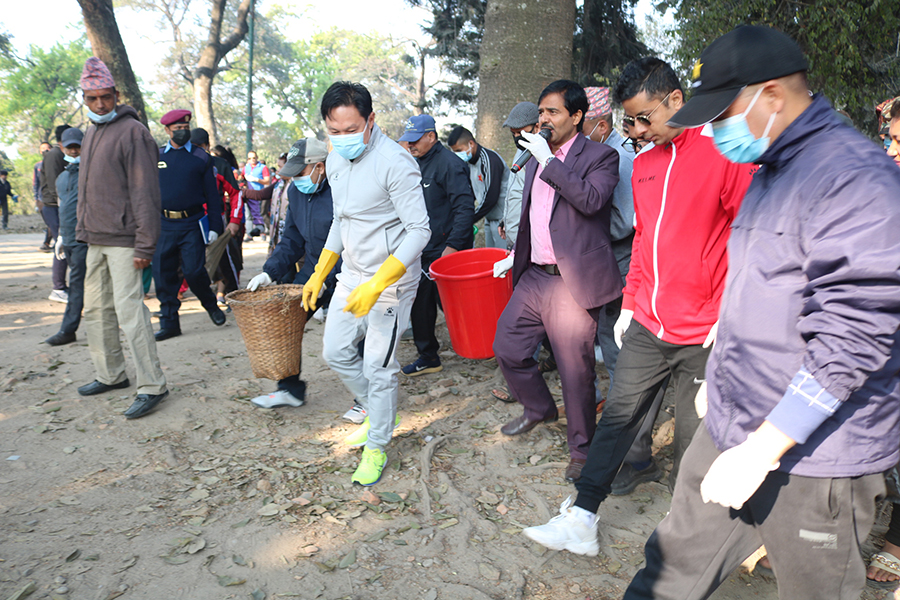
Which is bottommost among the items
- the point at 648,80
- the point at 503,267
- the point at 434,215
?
the point at 503,267

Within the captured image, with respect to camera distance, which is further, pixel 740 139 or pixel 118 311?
pixel 118 311

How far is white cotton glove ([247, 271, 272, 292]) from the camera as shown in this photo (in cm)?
416

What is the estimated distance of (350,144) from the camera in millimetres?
3303

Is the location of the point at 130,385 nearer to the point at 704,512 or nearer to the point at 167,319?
the point at 167,319

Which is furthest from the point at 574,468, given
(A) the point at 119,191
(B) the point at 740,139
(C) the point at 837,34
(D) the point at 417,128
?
(C) the point at 837,34

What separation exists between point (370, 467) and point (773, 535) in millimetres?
2382

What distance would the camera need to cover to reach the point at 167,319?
21.1 ft

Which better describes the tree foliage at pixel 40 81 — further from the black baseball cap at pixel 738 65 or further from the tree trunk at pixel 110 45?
the black baseball cap at pixel 738 65

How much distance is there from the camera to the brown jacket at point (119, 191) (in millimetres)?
4238

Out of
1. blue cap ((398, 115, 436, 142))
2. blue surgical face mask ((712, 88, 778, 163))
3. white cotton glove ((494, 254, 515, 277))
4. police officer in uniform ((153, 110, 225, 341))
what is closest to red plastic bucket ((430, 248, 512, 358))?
white cotton glove ((494, 254, 515, 277))

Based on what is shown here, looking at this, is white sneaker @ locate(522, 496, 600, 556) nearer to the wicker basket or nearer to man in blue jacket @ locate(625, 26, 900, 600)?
man in blue jacket @ locate(625, 26, 900, 600)

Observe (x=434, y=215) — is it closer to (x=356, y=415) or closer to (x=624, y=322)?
(x=356, y=415)

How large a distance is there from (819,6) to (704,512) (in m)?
9.73

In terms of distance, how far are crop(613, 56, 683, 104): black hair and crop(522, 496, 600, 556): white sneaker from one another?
1917mm
